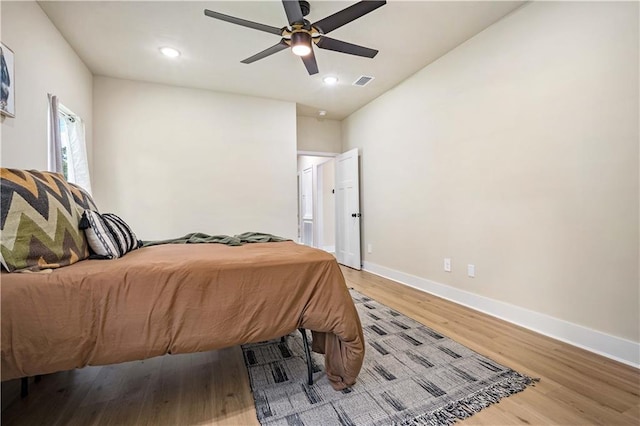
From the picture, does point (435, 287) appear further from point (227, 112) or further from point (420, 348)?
point (227, 112)

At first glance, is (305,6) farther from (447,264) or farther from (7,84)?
(447,264)

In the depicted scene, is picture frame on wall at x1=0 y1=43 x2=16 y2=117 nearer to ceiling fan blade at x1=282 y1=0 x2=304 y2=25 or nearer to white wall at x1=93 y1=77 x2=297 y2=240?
white wall at x1=93 y1=77 x2=297 y2=240

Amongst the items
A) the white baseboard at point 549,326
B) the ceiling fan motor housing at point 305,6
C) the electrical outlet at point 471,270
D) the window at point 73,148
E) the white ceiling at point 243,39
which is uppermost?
the white ceiling at point 243,39

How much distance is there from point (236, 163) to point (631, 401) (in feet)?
13.3

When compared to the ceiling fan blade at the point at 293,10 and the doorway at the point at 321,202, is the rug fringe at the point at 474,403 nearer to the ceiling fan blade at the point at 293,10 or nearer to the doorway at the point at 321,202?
the ceiling fan blade at the point at 293,10

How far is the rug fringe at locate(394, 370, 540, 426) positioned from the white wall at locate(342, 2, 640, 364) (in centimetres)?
83

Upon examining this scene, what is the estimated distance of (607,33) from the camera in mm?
1856

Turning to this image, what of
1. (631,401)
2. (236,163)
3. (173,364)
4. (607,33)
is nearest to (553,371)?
(631,401)

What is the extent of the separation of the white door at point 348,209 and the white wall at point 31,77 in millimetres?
3531

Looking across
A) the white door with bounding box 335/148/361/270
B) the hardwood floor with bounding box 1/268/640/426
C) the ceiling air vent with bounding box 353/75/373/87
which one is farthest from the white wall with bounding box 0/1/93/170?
the white door with bounding box 335/148/361/270

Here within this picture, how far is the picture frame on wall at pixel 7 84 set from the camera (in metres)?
1.74

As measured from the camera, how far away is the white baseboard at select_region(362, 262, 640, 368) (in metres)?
1.77

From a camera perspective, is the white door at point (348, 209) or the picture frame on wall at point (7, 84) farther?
the white door at point (348, 209)

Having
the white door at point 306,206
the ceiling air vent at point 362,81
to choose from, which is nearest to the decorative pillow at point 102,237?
the ceiling air vent at point 362,81
